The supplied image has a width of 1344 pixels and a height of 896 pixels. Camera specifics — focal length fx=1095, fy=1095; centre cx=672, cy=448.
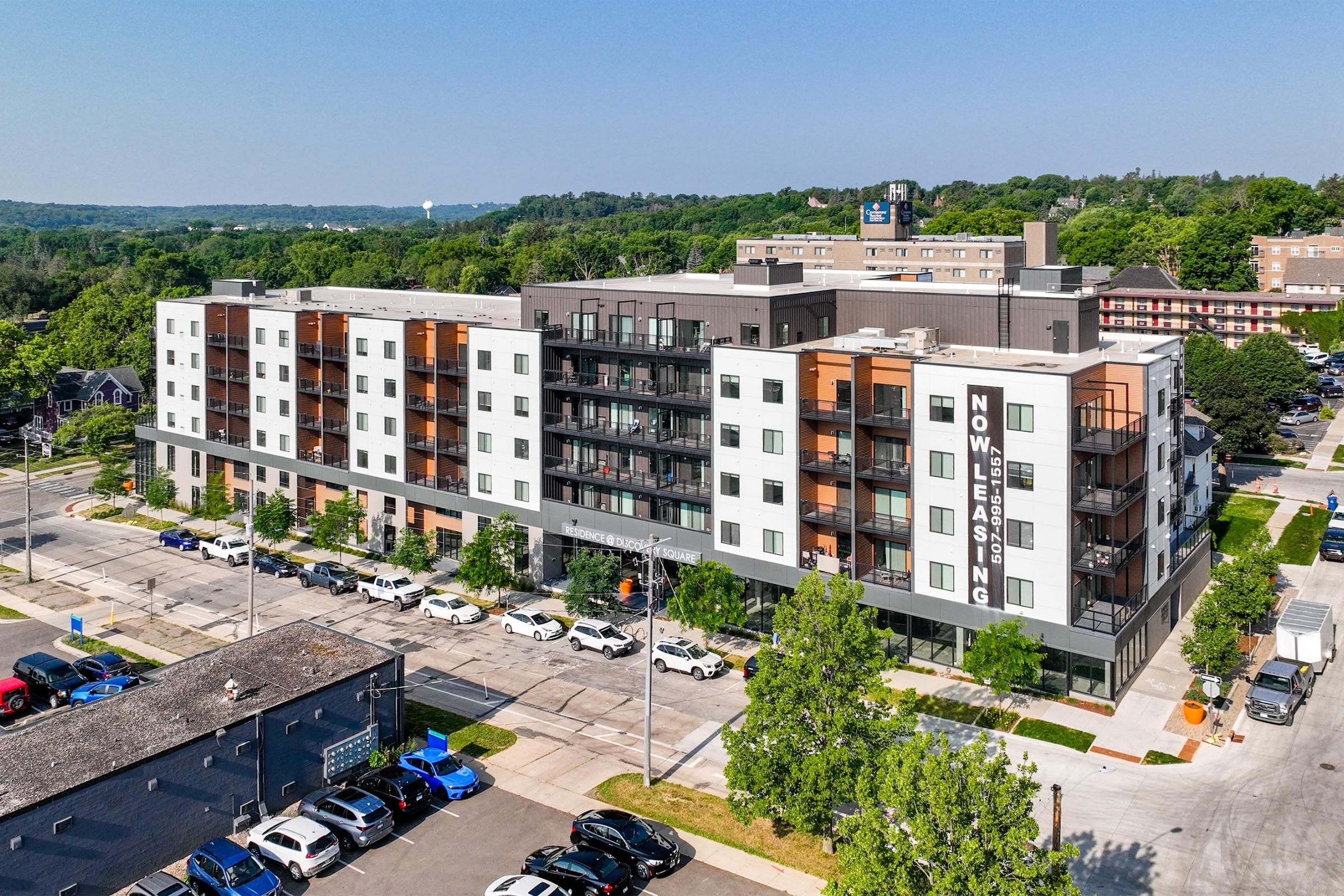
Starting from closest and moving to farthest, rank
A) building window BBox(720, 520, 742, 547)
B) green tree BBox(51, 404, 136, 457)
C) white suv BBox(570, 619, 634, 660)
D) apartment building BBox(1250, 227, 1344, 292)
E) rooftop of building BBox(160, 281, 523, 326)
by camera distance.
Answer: white suv BBox(570, 619, 634, 660) < building window BBox(720, 520, 742, 547) < rooftop of building BBox(160, 281, 523, 326) < green tree BBox(51, 404, 136, 457) < apartment building BBox(1250, 227, 1344, 292)

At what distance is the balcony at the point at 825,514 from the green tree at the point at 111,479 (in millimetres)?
65333

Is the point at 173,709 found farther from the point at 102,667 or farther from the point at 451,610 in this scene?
the point at 451,610

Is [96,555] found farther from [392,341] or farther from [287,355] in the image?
[392,341]

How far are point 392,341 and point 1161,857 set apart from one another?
57340 millimetres

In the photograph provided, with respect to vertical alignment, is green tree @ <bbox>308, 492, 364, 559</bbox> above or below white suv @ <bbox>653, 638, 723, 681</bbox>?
above

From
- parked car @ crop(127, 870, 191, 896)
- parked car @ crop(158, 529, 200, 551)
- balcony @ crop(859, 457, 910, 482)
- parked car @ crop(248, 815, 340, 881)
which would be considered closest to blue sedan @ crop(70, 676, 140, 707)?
parked car @ crop(248, 815, 340, 881)

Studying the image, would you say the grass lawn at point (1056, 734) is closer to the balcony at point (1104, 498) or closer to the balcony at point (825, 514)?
the balcony at point (1104, 498)

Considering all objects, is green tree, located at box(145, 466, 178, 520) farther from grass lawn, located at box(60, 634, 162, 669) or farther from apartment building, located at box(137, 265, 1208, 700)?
grass lawn, located at box(60, 634, 162, 669)

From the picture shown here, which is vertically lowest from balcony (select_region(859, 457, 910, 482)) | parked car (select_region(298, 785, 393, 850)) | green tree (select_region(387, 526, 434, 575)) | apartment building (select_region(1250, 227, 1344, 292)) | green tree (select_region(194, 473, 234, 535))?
parked car (select_region(298, 785, 393, 850))

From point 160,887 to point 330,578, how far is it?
36.8 m

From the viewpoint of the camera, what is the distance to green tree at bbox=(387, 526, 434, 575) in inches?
2781

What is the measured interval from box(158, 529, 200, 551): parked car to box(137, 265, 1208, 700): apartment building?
7474 millimetres

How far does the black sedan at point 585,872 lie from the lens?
36.5m

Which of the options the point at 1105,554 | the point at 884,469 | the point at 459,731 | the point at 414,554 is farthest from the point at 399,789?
the point at 1105,554
